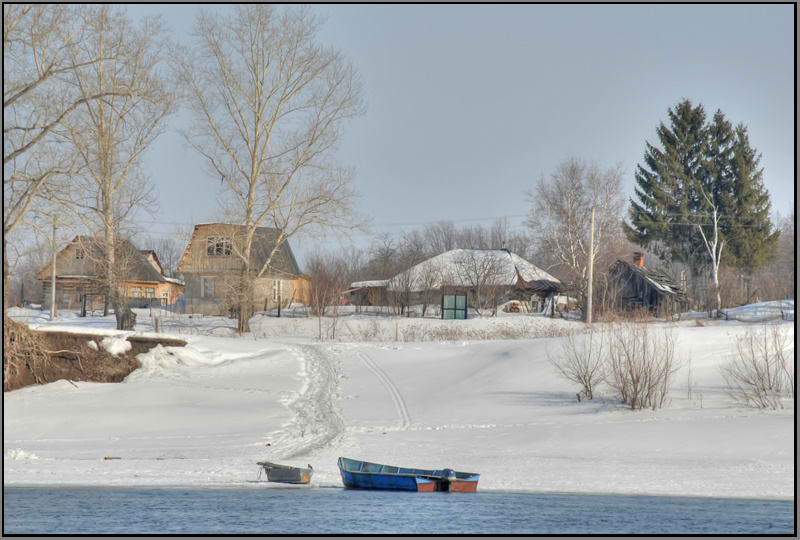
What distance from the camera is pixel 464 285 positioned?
56969 millimetres

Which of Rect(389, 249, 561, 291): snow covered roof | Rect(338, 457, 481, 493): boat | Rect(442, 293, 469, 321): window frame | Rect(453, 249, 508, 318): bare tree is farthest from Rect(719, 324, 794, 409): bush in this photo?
Rect(389, 249, 561, 291): snow covered roof

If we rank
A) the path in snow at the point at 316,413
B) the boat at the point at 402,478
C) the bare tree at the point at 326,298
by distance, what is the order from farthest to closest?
the bare tree at the point at 326,298, the path in snow at the point at 316,413, the boat at the point at 402,478

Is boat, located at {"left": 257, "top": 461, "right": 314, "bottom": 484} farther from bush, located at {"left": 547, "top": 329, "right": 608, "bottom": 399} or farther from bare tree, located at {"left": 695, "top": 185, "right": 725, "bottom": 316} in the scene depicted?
bare tree, located at {"left": 695, "top": 185, "right": 725, "bottom": 316}

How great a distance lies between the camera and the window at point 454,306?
51969mm

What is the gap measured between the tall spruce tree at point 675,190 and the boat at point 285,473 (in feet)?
156

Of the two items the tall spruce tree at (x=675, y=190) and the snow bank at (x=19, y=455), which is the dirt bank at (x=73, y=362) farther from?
the tall spruce tree at (x=675, y=190)

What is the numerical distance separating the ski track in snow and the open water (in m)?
6.14

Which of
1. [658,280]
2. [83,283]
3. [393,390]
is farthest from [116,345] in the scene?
[658,280]

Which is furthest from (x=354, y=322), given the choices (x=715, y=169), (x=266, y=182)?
(x=715, y=169)

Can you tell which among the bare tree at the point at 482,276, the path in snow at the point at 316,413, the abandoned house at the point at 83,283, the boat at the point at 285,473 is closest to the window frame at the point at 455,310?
the bare tree at the point at 482,276

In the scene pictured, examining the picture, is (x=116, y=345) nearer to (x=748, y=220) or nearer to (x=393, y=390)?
(x=393, y=390)

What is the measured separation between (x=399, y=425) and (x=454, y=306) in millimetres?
31227

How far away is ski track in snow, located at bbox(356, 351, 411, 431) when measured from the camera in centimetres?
2174

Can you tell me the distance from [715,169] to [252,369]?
4157 cm
